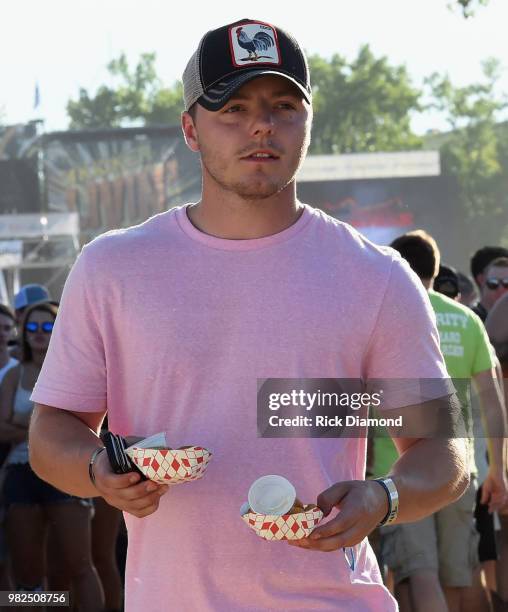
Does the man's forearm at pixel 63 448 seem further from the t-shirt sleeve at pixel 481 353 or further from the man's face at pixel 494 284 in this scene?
the man's face at pixel 494 284

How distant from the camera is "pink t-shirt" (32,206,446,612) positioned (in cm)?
296

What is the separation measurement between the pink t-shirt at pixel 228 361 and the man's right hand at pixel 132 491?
23 cm

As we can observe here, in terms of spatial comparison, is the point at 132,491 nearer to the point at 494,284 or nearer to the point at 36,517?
the point at 36,517

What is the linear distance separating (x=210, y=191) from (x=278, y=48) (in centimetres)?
Answer: 37

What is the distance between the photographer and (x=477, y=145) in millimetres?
82625

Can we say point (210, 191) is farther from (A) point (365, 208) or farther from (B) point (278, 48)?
(A) point (365, 208)

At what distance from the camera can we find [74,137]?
167ft

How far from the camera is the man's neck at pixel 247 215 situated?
10.4 ft

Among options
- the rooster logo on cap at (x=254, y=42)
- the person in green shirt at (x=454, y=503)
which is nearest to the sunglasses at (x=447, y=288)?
the person in green shirt at (x=454, y=503)

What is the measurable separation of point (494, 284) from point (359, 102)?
76.1m

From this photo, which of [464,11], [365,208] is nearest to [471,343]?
[464,11]

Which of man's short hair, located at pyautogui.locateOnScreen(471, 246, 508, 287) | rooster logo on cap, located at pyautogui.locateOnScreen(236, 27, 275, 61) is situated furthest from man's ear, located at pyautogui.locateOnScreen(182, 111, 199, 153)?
man's short hair, located at pyautogui.locateOnScreen(471, 246, 508, 287)

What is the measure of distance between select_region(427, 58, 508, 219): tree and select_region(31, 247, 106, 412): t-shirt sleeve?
74.5m

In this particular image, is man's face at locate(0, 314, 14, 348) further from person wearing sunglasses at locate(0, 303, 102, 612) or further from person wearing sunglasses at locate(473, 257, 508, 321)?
person wearing sunglasses at locate(473, 257, 508, 321)
